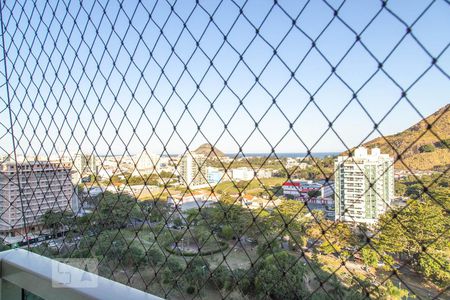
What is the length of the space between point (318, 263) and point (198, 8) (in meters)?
1.05

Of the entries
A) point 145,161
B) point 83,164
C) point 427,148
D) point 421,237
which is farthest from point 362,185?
point 83,164

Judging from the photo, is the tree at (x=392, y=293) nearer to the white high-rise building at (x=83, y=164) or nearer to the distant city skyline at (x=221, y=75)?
the distant city skyline at (x=221, y=75)

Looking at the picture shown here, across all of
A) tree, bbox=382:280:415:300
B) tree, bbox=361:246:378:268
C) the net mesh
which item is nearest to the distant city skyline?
the net mesh

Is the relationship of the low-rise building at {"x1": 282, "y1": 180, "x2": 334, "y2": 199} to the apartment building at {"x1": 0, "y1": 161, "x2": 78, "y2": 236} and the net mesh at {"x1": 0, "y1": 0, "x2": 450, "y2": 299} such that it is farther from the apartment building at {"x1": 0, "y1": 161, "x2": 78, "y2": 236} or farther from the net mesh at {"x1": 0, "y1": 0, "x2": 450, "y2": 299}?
the apartment building at {"x1": 0, "y1": 161, "x2": 78, "y2": 236}

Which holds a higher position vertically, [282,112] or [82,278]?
[282,112]

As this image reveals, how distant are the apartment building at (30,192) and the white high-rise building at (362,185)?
1.08 metres

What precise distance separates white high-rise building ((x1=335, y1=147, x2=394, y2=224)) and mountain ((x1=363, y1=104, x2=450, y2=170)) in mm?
38

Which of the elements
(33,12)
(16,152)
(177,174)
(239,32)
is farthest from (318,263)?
(33,12)

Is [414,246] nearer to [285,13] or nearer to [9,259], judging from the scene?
[285,13]

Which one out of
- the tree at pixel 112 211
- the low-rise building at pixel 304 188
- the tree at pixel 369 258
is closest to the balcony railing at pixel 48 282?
the tree at pixel 112 211

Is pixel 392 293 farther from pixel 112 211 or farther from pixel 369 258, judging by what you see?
pixel 112 211

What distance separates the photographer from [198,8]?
2.90 feet

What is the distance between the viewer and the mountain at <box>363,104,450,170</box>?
561mm

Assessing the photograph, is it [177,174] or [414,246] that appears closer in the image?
[414,246]
